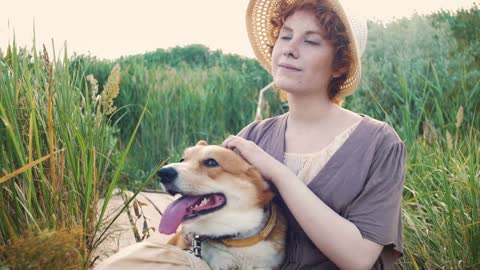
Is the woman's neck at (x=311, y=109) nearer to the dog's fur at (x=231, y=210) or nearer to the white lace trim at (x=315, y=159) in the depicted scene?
the white lace trim at (x=315, y=159)

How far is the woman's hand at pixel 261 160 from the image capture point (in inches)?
104

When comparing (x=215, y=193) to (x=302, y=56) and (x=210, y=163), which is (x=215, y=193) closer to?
(x=210, y=163)

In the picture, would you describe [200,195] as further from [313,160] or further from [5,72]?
[5,72]

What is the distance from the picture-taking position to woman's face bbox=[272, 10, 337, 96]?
114 inches

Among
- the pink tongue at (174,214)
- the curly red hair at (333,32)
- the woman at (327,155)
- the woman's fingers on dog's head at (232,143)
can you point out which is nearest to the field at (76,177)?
the pink tongue at (174,214)

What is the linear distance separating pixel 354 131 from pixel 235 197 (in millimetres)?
657

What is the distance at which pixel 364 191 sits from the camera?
2721 millimetres

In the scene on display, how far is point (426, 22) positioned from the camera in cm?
1025

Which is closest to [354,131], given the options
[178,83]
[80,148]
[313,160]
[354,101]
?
[313,160]

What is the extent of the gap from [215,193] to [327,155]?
1.90 feet

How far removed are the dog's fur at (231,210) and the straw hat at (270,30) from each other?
2.57 feet

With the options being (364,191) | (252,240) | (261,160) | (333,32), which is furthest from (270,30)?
(252,240)

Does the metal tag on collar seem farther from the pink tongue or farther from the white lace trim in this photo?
the white lace trim

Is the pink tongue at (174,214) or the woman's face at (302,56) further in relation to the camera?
the woman's face at (302,56)
